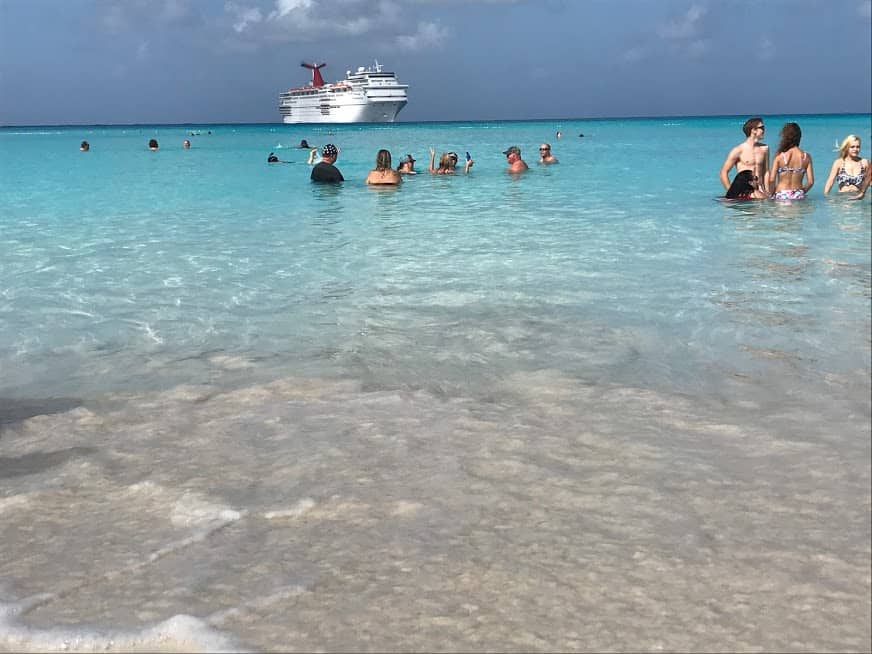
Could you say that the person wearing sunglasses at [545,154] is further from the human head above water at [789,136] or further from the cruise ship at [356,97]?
the cruise ship at [356,97]

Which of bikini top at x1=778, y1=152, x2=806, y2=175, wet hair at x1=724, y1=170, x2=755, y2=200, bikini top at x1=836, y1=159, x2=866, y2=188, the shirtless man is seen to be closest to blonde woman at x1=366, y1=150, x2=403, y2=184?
the shirtless man

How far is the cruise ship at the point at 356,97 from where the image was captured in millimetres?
127750

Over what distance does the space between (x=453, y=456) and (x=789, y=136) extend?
8.12m

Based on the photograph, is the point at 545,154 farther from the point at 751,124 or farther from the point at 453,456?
the point at 453,456

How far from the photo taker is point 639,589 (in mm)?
2414

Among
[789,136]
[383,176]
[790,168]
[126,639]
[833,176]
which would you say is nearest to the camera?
[126,639]

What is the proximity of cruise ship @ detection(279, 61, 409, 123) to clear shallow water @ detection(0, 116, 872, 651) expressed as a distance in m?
125

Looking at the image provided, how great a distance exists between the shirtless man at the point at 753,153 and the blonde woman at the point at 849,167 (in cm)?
95

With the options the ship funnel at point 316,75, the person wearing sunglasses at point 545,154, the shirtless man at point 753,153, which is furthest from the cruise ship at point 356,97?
the shirtless man at point 753,153

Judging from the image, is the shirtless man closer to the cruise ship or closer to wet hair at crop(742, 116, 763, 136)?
wet hair at crop(742, 116, 763, 136)

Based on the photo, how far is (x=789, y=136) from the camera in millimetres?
9859

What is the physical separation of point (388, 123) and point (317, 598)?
473ft

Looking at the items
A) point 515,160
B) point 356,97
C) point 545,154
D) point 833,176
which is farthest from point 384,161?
point 356,97

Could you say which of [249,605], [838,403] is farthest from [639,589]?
[838,403]
